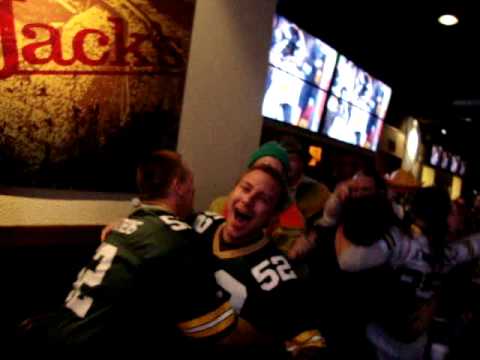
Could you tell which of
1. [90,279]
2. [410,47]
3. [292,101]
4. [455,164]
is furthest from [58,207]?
[455,164]

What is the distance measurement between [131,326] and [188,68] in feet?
6.58

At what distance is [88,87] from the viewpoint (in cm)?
247

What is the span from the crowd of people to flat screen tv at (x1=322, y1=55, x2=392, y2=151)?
2516 millimetres

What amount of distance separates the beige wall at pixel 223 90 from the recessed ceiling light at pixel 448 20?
3.28 meters

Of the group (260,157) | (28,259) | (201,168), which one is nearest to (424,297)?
(260,157)

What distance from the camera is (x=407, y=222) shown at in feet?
9.16

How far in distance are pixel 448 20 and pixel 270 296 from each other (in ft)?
18.4

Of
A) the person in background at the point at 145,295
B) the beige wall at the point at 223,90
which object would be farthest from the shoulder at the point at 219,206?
the person in background at the point at 145,295

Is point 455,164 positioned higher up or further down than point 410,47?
further down

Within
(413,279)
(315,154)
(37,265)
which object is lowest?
(37,265)

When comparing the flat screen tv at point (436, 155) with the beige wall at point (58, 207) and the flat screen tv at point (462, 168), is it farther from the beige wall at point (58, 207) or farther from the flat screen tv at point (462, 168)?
the beige wall at point (58, 207)

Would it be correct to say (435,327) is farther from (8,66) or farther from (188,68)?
(8,66)

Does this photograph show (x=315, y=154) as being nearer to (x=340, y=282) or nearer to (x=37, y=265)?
(x=340, y=282)

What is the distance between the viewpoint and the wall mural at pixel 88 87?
2230mm
